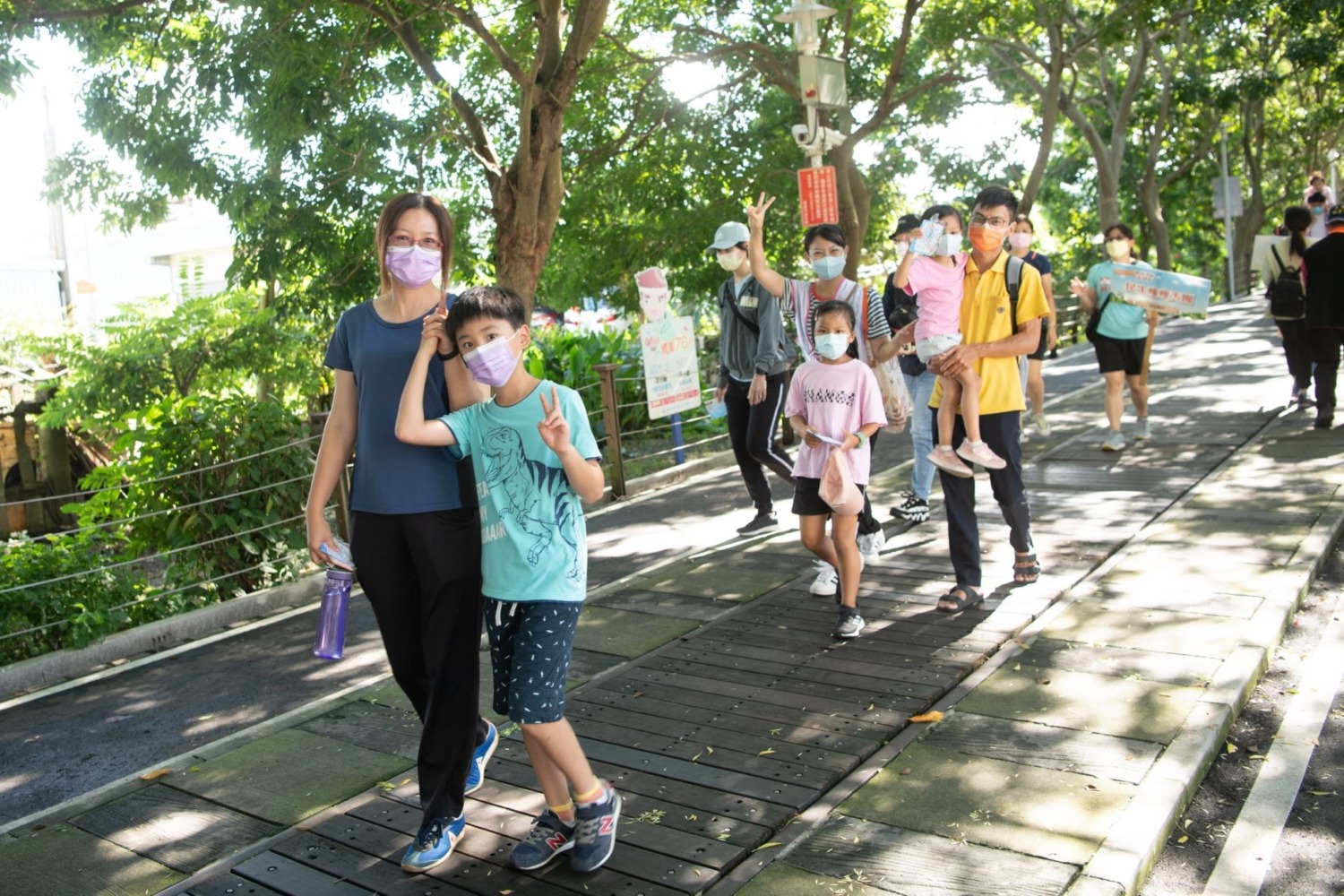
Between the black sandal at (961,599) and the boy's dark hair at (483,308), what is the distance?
139 inches

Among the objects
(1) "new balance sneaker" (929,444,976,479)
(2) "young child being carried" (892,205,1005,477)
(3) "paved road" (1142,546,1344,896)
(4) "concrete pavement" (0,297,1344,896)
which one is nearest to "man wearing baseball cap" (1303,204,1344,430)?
(4) "concrete pavement" (0,297,1344,896)

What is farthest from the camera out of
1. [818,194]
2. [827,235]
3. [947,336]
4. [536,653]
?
[818,194]

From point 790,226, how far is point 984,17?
12.8 feet

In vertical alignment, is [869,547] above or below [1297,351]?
below

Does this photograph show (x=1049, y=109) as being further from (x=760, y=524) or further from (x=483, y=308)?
(x=483, y=308)

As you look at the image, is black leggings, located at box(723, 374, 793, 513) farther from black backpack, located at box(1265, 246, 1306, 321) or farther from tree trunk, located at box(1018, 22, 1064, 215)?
tree trunk, located at box(1018, 22, 1064, 215)

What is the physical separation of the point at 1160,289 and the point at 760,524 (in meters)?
3.89

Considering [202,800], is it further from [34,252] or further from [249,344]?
[34,252]

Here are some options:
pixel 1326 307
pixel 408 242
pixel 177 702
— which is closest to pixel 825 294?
pixel 408 242

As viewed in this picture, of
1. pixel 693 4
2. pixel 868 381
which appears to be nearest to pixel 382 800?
pixel 868 381

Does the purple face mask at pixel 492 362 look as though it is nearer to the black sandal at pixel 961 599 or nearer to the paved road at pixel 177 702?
the paved road at pixel 177 702

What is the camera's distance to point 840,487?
20.0ft

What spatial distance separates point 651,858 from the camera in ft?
13.4

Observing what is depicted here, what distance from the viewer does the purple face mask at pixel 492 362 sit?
3814 mm
